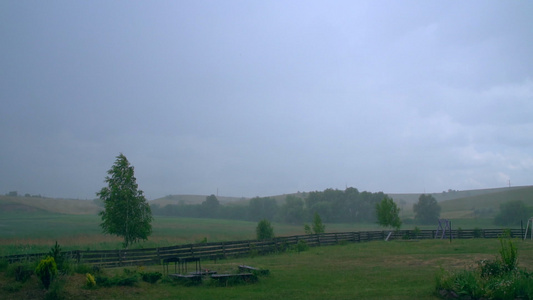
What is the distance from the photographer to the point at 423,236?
4228 cm

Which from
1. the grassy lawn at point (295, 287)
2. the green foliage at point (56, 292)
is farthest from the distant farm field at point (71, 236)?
the green foliage at point (56, 292)

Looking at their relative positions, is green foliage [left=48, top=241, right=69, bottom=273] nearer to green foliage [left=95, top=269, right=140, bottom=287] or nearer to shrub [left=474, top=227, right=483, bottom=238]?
green foliage [left=95, top=269, right=140, bottom=287]

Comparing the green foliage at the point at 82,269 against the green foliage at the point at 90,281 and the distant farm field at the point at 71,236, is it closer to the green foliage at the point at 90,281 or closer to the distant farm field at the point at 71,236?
the green foliage at the point at 90,281

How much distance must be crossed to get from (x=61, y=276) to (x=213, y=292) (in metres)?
4.32

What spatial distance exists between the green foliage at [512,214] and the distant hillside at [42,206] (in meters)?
84.3

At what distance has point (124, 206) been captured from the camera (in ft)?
89.5

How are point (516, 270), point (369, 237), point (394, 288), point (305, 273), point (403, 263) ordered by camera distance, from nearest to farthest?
point (516, 270) → point (394, 288) → point (305, 273) → point (403, 263) → point (369, 237)

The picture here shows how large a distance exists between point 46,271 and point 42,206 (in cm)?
8435

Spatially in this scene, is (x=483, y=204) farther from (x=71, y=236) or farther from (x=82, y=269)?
(x=82, y=269)

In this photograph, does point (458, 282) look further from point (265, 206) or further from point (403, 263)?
point (265, 206)

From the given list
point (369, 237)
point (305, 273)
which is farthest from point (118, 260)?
point (369, 237)

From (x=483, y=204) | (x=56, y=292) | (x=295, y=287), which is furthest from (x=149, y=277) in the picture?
(x=483, y=204)

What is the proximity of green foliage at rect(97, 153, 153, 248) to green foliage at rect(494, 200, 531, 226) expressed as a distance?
61698 mm

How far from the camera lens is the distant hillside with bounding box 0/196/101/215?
7375 centimetres
